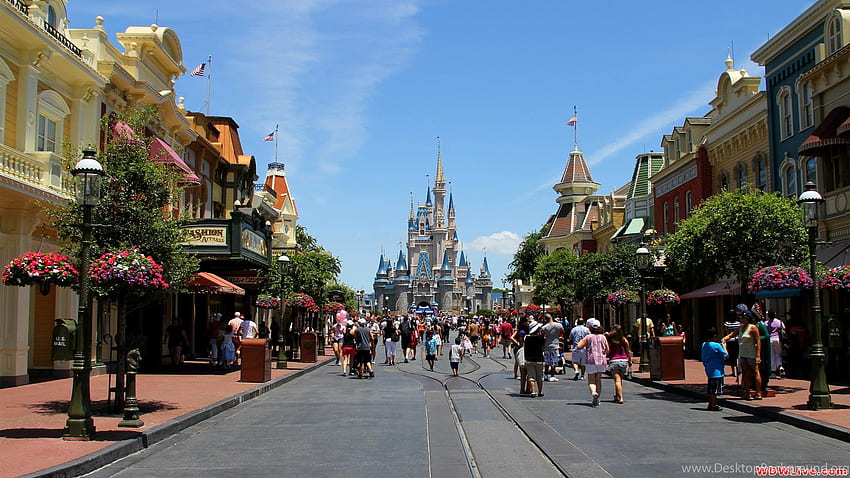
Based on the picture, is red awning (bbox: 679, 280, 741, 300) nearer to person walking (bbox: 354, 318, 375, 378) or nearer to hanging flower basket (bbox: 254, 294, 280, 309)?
person walking (bbox: 354, 318, 375, 378)

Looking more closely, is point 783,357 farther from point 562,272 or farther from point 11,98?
point 562,272

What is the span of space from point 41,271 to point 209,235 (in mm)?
10735

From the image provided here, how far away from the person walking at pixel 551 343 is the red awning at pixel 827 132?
8.65m

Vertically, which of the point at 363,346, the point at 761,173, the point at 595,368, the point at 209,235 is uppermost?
the point at 761,173

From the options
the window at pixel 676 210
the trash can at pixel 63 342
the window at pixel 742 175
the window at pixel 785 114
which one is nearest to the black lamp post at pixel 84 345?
the trash can at pixel 63 342

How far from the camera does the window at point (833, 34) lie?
2284cm

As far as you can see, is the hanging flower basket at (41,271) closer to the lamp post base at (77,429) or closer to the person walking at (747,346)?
the lamp post base at (77,429)

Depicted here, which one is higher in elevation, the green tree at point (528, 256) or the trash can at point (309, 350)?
the green tree at point (528, 256)

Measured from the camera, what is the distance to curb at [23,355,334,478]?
855 cm

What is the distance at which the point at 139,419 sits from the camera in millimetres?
11898

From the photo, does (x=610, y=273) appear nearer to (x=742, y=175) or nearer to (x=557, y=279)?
(x=557, y=279)

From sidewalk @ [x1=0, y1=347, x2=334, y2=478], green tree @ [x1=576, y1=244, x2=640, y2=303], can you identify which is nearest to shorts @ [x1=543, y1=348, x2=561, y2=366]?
sidewalk @ [x1=0, y1=347, x2=334, y2=478]

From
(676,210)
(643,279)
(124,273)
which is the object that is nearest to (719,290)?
(643,279)

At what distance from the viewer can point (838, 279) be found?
Result: 57.9ft
